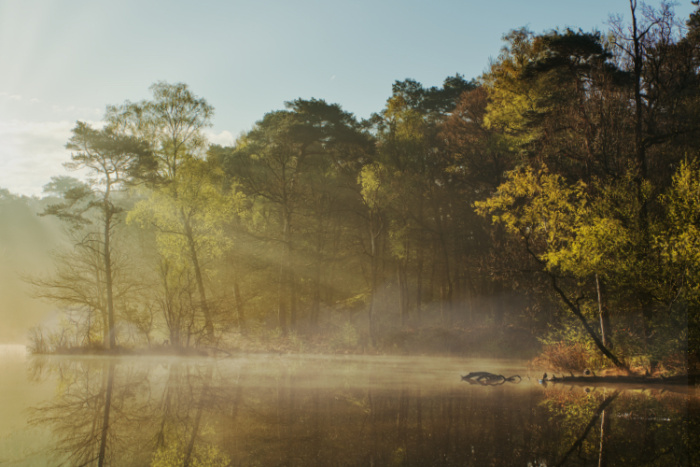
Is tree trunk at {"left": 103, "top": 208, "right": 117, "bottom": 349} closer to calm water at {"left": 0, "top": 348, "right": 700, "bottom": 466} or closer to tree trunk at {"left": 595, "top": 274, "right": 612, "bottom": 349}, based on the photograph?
calm water at {"left": 0, "top": 348, "right": 700, "bottom": 466}

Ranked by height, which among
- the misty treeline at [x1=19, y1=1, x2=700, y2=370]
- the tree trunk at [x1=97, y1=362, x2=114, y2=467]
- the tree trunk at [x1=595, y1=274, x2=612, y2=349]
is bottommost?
the tree trunk at [x1=97, y1=362, x2=114, y2=467]

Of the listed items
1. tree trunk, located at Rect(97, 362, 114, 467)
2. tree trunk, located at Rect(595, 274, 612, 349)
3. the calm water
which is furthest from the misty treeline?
tree trunk, located at Rect(97, 362, 114, 467)

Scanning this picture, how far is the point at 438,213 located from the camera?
3862cm

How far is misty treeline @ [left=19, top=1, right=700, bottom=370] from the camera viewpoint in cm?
1920

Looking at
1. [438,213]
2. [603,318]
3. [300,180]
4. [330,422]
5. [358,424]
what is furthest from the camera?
[300,180]

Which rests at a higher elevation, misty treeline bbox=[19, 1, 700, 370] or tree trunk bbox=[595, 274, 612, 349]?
misty treeline bbox=[19, 1, 700, 370]

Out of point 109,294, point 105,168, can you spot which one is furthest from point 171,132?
point 109,294

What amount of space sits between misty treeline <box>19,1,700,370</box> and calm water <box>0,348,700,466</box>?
4.99m

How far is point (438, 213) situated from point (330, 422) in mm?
28357

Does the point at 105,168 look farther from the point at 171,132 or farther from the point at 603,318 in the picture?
the point at 603,318

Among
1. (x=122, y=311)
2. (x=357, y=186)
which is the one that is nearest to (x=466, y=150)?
(x=357, y=186)

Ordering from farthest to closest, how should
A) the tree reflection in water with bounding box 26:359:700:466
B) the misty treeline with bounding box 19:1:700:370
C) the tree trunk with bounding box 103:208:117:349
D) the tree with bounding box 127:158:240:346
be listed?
1. the tree with bounding box 127:158:240:346
2. the tree trunk with bounding box 103:208:117:349
3. the misty treeline with bounding box 19:1:700:370
4. the tree reflection in water with bounding box 26:359:700:466

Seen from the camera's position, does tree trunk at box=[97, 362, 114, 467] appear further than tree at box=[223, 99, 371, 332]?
No

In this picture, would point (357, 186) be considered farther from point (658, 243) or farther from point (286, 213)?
point (658, 243)
